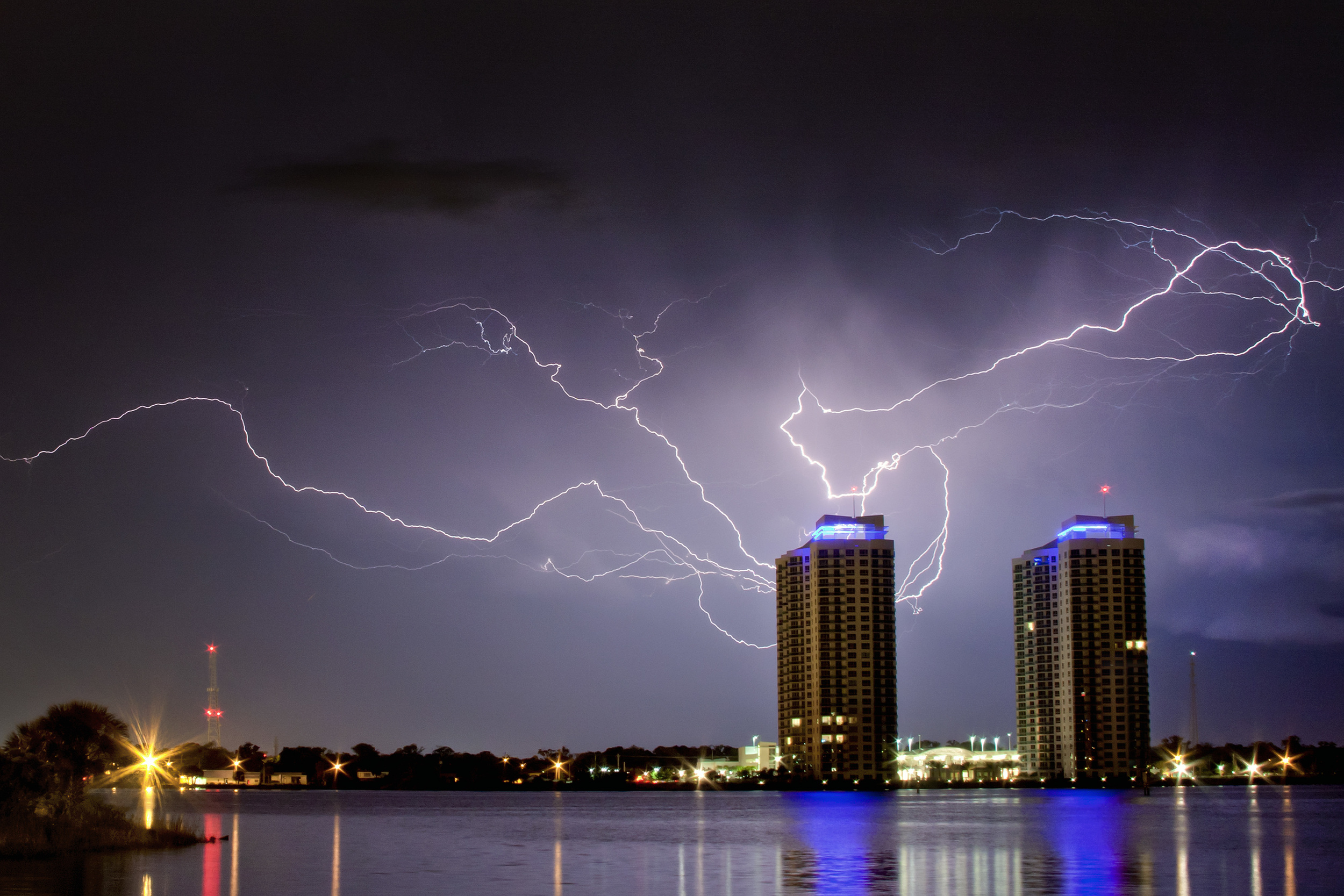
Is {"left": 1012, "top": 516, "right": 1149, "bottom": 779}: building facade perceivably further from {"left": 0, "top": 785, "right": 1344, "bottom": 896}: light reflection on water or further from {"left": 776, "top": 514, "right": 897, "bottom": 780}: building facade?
{"left": 0, "top": 785, "right": 1344, "bottom": 896}: light reflection on water

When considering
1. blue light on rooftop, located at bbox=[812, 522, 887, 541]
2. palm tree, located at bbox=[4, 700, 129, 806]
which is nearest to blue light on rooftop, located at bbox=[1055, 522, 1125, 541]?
blue light on rooftop, located at bbox=[812, 522, 887, 541]

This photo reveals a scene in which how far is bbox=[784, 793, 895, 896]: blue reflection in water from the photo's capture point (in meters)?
40.5

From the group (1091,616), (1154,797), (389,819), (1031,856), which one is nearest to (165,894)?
(1031,856)

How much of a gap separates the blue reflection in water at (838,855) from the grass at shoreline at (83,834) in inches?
884

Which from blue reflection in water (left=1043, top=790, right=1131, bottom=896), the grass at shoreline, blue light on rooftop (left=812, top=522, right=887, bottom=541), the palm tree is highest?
blue light on rooftop (left=812, top=522, right=887, bottom=541)

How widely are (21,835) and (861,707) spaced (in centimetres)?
13756

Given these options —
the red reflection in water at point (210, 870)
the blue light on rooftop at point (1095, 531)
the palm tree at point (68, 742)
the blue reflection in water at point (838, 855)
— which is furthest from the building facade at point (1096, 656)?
the palm tree at point (68, 742)

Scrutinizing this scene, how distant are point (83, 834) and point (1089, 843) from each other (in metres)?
42.4

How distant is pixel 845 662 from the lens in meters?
171

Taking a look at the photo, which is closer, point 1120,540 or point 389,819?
point 389,819

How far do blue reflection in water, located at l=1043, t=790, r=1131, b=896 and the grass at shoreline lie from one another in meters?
30.1

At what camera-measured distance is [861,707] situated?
171m

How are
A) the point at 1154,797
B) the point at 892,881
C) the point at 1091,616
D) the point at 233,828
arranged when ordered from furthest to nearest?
the point at 1091,616 → the point at 1154,797 → the point at 233,828 → the point at 892,881

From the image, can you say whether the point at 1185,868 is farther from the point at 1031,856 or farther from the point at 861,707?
the point at 861,707
